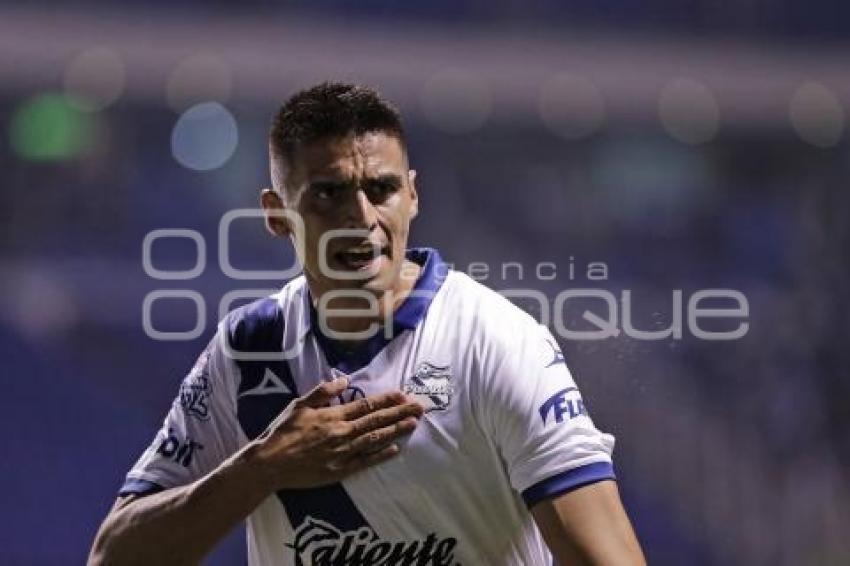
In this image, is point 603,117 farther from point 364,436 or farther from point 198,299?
point 364,436

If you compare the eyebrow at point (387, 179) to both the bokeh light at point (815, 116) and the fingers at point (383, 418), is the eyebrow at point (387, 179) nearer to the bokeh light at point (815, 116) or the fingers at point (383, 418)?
the fingers at point (383, 418)

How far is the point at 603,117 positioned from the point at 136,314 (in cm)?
121

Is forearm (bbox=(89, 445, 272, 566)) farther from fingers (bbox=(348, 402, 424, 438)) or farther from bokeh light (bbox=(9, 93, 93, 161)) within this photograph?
bokeh light (bbox=(9, 93, 93, 161))

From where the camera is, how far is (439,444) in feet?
5.85

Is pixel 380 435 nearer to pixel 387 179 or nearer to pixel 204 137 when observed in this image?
pixel 387 179

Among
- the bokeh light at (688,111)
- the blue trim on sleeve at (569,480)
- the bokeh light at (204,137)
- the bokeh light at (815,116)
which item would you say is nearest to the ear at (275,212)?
the blue trim on sleeve at (569,480)

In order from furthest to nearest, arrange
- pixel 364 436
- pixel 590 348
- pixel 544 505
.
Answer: pixel 590 348, pixel 364 436, pixel 544 505

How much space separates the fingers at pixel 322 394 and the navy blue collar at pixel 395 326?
0.32ft

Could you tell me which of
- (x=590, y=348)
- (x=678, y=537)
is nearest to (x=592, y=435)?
(x=590, y=348)

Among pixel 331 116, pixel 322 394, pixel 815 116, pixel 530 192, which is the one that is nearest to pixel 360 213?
pixel 331 116

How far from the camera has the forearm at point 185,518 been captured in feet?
5.85

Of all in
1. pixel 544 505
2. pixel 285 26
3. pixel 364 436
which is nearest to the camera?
pixel 544 505

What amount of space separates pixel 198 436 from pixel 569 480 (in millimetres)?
573

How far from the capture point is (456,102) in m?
3.31
